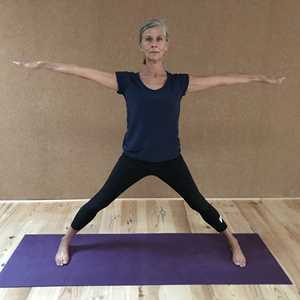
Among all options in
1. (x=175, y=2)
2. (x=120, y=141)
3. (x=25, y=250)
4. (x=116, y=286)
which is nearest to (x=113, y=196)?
(x=116, y=286)

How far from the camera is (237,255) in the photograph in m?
2.40

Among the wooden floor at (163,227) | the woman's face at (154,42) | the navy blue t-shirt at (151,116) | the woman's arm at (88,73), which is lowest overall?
the wooden floor at (163,227)

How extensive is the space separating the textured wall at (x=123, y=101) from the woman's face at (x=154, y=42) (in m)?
0.93

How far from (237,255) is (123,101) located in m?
1.56

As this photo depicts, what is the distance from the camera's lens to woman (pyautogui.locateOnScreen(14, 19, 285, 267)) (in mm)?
2166

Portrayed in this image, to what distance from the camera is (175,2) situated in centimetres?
301

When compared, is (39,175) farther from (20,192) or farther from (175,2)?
(175,2)

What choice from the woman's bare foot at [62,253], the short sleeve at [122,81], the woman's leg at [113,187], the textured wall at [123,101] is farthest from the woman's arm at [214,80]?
the woman's bare foot at [62,253]

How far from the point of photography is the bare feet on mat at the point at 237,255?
7.74 ft

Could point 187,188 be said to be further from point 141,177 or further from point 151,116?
point 151,116

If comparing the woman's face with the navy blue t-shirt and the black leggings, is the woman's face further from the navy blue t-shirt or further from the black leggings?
the black leggings

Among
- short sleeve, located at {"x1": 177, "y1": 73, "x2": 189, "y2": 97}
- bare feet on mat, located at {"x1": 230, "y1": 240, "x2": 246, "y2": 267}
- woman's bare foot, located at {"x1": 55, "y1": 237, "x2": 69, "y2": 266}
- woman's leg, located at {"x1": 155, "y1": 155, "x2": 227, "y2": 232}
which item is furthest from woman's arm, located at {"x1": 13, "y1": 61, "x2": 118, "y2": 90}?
bare feet on mat, located at {"x1": 230, "y1": 240, "x2": 246, "y2": 267}

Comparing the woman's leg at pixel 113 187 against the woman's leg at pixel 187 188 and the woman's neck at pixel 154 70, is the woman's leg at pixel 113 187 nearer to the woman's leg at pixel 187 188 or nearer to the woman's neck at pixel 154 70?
the woman's leg at pixel 187 188

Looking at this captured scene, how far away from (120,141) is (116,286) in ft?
4.70
